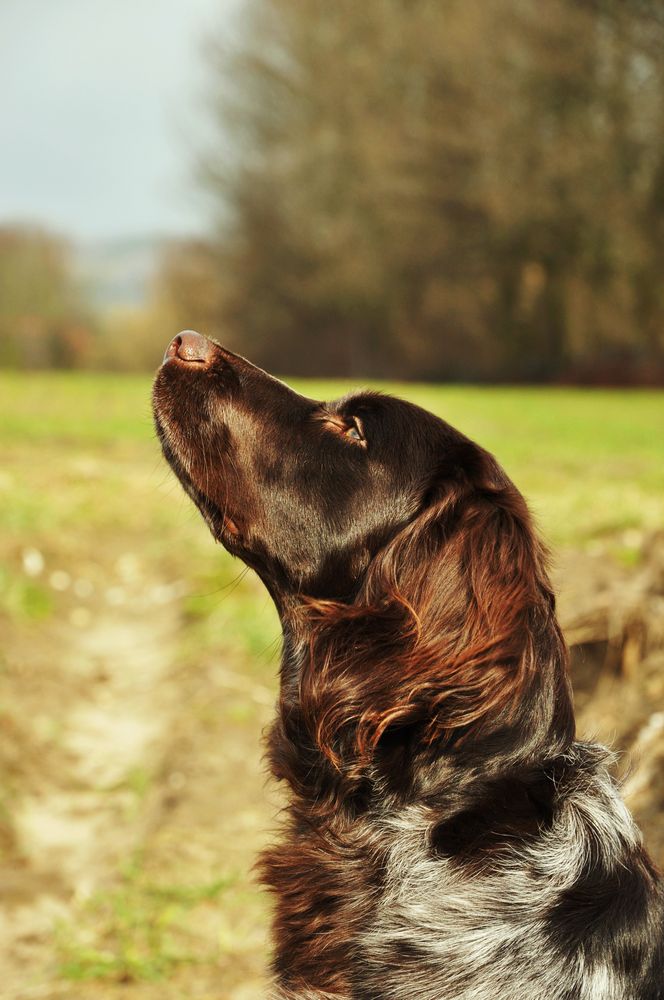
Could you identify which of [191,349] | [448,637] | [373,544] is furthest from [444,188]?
[448,637]

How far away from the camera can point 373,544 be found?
2.71 m

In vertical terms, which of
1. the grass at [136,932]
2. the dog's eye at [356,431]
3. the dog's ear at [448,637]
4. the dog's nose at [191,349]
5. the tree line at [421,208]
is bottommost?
the grass at [136,932]

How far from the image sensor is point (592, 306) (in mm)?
34844

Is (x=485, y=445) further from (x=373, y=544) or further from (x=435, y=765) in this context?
(x=435, y=765)

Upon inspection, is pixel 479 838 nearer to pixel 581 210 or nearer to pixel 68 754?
pixel 68 754

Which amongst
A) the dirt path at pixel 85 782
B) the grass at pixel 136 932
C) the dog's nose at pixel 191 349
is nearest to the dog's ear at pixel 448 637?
the dog's nose at pixel 191 349

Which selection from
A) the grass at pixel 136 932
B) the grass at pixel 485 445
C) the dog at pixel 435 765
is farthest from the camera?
the grass at pixel 485 445

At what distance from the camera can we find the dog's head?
2.36 metres

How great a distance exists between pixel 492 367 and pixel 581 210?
765 cm

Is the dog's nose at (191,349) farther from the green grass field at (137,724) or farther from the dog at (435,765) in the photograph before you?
the dog at (435,765)

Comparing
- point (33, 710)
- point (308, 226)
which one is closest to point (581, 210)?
point (308, 226)

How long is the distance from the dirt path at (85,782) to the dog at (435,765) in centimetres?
136

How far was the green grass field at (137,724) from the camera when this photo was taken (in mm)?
3615

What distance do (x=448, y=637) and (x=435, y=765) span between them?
0.30 meters
